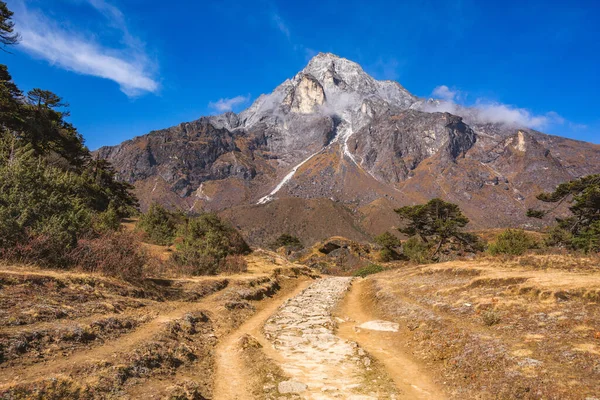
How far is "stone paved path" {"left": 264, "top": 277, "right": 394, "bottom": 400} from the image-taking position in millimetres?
6586

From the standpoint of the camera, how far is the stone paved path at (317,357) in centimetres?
659

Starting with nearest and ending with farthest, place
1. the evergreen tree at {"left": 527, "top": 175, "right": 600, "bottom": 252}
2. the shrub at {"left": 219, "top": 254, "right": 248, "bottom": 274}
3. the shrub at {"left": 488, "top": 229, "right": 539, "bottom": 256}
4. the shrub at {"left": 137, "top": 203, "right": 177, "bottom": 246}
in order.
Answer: the shrub at {"left": 219, "top": 254, "right": 248, "bottom": 274}, the shrub at {"left": 488, "top": 229, "right": 539, "bottom": 256}, the evergreen tree at {"left": 527, "top": 175, "right": 600, "bottom": 252}, the shrub at {"left": 137, "top": 203, "right": 177, "bottom": 246}

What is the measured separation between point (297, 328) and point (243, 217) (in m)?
165

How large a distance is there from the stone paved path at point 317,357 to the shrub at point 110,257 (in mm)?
5721

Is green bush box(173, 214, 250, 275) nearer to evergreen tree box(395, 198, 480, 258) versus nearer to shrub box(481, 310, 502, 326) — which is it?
shrub box(481, 310, 502, 326)

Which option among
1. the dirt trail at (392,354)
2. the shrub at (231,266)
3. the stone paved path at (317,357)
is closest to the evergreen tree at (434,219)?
the shrub at (231,266)

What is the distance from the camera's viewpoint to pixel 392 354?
9.53 meters

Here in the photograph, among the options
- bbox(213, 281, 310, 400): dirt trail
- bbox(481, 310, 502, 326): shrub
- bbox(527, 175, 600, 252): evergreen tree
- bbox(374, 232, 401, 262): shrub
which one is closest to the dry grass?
bbox(481, 310, 502, 326): shrub

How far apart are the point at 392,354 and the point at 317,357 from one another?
7.68ft

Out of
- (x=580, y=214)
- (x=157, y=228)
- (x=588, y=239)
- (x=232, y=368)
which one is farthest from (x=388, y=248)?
(x=232, y=368)

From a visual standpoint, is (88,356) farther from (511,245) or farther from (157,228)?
(511,245)

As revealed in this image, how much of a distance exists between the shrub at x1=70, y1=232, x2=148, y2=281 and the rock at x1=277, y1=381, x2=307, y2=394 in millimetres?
8639

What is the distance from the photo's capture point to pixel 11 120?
1222 inches

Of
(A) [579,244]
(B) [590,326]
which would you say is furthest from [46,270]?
(A) [579,244]
